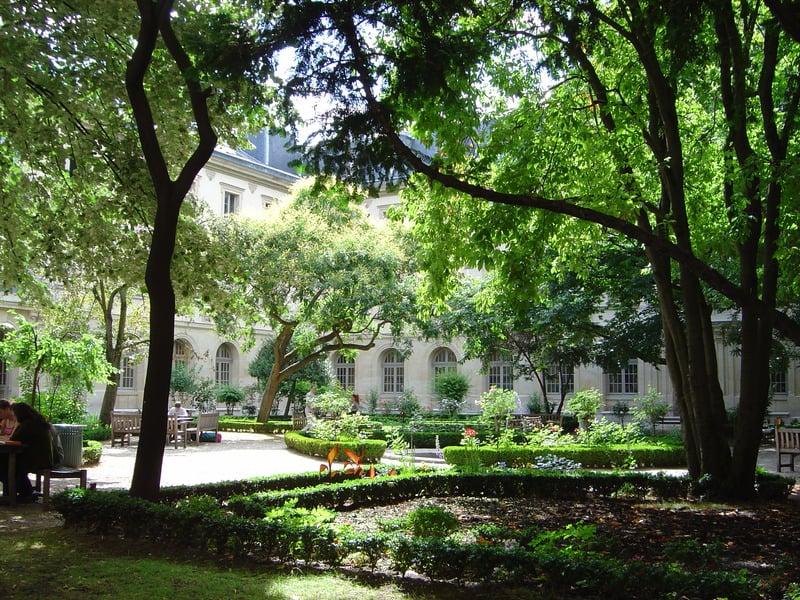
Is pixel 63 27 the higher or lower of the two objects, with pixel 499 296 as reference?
higher

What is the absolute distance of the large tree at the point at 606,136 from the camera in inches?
285

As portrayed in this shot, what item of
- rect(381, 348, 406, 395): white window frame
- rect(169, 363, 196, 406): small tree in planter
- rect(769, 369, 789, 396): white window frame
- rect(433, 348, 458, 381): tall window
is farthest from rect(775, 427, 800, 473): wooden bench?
rect(381, 348, 406, 395): white window frame

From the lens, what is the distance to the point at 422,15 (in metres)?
7.15

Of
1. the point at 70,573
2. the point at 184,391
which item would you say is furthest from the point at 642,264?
the point at 184,391

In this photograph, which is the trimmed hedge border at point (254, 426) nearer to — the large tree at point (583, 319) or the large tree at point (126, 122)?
the large tree at point (583, 319)

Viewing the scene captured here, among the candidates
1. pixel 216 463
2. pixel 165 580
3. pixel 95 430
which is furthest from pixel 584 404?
pixel 165 580

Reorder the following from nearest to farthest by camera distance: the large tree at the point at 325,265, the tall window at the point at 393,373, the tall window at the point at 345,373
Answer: the large tree at the point at 325,265 → the tall window at the point at 393,373 → the tall window at the point at 345,373

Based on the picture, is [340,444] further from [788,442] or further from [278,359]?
[278,359]

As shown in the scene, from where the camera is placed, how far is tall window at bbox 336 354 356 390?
3972cm

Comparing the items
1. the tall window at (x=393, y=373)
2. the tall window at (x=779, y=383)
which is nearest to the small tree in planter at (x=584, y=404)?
the tall window at (x=779, y=383)

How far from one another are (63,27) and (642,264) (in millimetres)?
13822

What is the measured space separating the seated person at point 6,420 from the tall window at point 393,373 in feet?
88.8

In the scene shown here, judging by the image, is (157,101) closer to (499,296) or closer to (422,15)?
(422,15)

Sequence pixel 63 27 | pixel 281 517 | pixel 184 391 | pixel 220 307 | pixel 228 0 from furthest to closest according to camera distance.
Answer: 1. pixel 184 391
2. pixel 220 307
3. pixel 228 0
4. pixel 63 27
5. pixel 281 517
